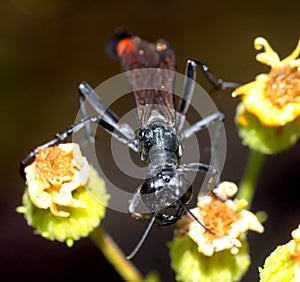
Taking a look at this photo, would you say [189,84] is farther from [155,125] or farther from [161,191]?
[161,191]

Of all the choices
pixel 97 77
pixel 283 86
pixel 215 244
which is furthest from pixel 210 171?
pixel 97 77

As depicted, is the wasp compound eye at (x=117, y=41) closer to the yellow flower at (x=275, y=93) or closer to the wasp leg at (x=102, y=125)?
the wasp leg at (x=102, y=125)

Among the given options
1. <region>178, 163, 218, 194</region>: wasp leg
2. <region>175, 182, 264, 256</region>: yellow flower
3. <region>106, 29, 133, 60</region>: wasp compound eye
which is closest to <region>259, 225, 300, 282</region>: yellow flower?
<region>175, 182, 264, 256</region>: yellow flower

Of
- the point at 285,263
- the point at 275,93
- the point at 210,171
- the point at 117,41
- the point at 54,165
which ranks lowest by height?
the point at 285,263

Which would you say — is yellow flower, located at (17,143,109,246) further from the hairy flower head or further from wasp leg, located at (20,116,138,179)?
the hairy flower head

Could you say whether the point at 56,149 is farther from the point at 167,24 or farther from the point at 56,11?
the point at 167,24

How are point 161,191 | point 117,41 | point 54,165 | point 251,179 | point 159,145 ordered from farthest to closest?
point 117,41, point 251,179, point 159,145, point 54,165, point 161,191
